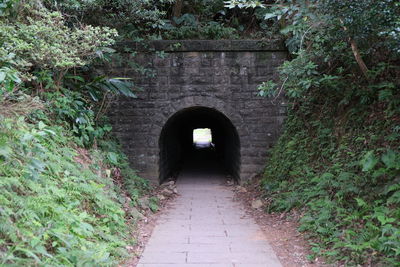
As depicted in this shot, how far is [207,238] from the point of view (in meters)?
5.25

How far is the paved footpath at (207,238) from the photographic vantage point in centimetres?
435

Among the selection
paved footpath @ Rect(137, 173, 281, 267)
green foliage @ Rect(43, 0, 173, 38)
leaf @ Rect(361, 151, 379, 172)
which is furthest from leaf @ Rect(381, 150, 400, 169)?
green foliage @ Rect(43, 0, 173, 38)

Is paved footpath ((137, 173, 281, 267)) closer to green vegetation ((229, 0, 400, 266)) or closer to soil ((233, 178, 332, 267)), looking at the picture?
soil ((233, 178, 332, 267))

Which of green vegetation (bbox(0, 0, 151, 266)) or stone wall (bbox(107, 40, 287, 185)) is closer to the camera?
green vegetation (bbox(0, 0, 151, 266))

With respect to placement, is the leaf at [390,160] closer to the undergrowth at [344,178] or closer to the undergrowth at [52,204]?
the undergrowth at [344,178]

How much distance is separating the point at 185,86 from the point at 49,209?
5688 mm

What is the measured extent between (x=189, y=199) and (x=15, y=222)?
519 centimetres

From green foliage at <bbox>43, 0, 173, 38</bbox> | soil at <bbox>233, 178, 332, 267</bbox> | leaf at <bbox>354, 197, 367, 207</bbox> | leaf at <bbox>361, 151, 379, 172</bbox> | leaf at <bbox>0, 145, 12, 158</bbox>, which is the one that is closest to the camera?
leaf at <bbox>0, 145, 12, 158</bbox>

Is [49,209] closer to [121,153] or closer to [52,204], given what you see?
[52,204]

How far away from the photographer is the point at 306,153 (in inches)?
278

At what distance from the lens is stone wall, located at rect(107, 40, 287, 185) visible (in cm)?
883

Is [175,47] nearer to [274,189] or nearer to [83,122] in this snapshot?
[83,122]

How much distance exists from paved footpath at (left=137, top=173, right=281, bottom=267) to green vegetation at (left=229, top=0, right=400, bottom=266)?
726mm

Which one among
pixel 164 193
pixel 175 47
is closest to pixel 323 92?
pixel 175 47
